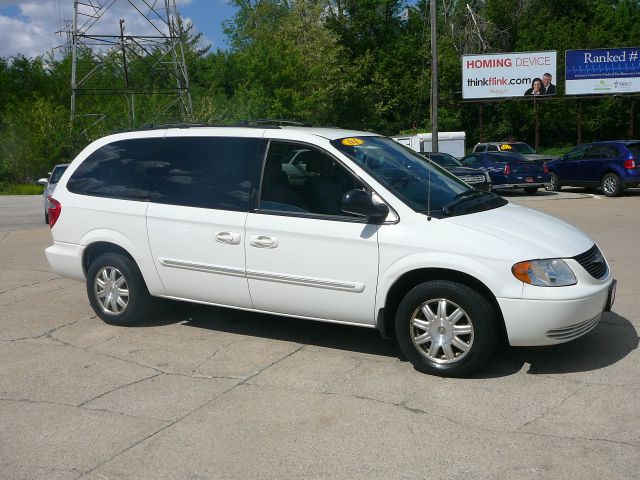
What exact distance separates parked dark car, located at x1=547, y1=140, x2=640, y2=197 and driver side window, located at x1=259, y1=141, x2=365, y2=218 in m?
17.4

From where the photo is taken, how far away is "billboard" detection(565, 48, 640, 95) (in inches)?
1436

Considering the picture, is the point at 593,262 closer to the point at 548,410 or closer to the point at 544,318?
the point at 544,318

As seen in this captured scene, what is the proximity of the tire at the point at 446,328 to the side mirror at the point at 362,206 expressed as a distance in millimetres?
602

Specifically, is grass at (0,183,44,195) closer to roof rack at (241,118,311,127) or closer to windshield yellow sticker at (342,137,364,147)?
roof rack at (241,118,311,127)

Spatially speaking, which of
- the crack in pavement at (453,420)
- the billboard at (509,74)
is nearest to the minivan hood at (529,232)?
the crack in pavement at (453,420)

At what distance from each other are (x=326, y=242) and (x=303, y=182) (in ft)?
1.94

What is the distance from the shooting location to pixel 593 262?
5789mm

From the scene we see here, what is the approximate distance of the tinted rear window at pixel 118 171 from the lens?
7.05 metres

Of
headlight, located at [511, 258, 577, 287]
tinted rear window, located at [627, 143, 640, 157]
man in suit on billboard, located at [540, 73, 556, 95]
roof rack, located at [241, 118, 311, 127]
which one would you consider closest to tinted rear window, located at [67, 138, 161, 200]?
roof rack, located at [241, 118, 311, 127]

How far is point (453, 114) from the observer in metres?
45.5

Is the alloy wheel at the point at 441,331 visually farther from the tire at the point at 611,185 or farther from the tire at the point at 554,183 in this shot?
the tire at the point at 554,183

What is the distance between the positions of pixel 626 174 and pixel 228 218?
58.1ft

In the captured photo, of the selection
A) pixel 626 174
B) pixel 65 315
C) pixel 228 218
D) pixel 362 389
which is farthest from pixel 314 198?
pixel 626 174

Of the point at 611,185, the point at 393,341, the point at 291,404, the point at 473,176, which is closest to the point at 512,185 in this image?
the point at 611,185
